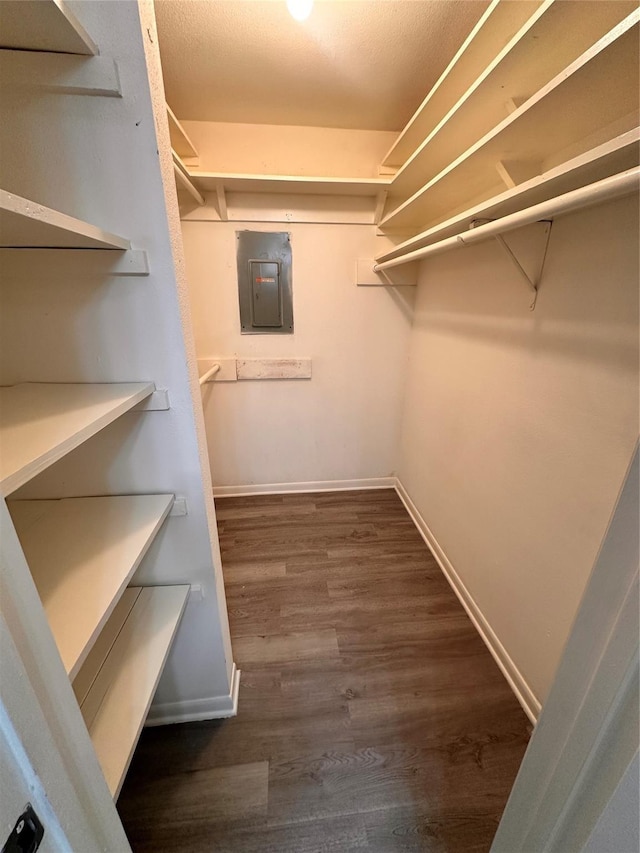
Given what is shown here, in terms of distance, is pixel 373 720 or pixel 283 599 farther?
pixel 283 599

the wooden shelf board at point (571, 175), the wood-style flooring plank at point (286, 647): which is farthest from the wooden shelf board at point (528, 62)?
the wood-style flooring plank at point (286, 647)

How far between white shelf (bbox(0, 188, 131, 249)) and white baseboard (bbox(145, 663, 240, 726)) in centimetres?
154

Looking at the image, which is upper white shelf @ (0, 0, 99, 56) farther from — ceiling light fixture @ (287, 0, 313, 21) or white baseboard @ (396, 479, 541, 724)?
white baseboard @ (396, 479, 541, 724)

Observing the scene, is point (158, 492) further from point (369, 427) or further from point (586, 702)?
point (369, 427)

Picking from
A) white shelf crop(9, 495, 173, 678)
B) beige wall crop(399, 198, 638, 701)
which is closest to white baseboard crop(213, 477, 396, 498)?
beige wall crop(399, 198, 638, 701)

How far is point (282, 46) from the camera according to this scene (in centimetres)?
135

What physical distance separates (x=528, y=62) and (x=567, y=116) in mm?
186

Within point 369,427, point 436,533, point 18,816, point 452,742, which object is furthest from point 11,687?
point 369,427

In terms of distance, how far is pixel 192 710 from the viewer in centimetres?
126

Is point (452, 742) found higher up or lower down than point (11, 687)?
lower down

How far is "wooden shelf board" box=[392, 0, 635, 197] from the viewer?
0.75 meters

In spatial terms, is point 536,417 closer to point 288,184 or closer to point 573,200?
point 573,200

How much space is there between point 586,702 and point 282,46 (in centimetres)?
224

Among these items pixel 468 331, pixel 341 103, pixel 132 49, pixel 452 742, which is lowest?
pixel 452 742
